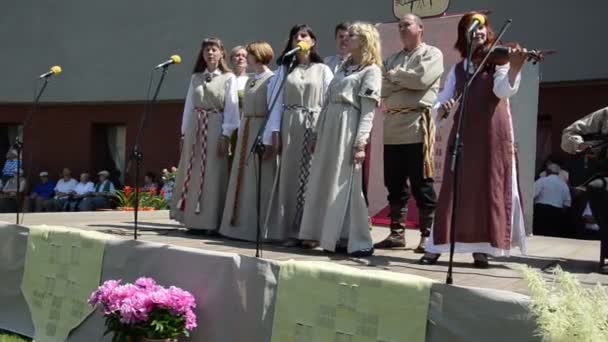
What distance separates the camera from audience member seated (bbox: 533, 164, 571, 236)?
754 cm

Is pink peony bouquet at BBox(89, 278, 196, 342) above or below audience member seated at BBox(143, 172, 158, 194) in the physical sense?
below

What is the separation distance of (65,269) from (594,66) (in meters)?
6.57

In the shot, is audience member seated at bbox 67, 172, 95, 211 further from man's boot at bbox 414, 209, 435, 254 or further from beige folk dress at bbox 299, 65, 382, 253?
man's boot at bbox 414, 209, 435, 254

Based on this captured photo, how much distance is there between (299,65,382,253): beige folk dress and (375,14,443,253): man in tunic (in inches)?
8.5

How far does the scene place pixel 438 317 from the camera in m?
2.87

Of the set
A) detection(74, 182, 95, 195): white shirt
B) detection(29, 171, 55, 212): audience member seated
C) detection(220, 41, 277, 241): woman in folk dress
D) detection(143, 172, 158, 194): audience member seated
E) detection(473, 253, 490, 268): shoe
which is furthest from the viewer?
detection(29, 171, 55, 212): audience member seated

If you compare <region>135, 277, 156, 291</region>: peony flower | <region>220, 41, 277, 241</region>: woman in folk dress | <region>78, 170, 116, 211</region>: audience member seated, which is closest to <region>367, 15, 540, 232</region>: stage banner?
<region>220, 41, 277, 241</region>: woman in folk dress

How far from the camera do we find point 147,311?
3.52 metres

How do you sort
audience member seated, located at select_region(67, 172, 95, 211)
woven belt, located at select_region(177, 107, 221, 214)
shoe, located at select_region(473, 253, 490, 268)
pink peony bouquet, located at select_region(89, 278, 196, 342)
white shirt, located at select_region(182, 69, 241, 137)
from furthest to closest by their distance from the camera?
audience member seated, located at select_region(67, 172, 95, 211), woven belt, located at select_region(177, 107, 221, 214), white shirt, located at select_region(182, 69, 241, 137), shoe, located at select_region(473, 253, 490, 268), pink peony bouquet, located at select_region(89, 278, 196, 342)

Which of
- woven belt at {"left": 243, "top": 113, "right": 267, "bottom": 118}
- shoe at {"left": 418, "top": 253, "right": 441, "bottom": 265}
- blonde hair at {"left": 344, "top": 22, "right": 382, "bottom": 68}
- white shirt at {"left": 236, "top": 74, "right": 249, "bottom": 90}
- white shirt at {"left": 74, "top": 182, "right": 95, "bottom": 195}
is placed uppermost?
blonde hair at {"left": 344, "top": 22, "right": 382, "bottom": 68}

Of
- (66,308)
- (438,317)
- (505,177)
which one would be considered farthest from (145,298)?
(505,177)

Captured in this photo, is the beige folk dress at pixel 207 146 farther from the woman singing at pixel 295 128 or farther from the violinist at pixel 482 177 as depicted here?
the violinist at pixel 482 177

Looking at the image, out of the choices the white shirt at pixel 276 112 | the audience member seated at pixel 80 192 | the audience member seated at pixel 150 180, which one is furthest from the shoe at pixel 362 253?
the audience member seated at pixel 80 192

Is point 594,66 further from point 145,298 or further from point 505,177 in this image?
point 145,298
